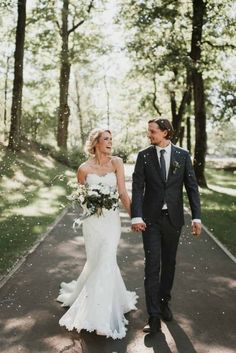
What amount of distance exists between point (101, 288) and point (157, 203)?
132 cm

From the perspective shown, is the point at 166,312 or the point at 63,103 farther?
the point at 63,103

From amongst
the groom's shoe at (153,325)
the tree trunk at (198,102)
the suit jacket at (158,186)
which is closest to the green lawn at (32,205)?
the suit jacket at (158,186)

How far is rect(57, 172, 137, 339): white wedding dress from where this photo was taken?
6031mm

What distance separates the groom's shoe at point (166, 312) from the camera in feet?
21.5

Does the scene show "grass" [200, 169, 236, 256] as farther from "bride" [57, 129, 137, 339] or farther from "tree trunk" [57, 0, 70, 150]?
"tree trunk" [57, 0, 70, 150]

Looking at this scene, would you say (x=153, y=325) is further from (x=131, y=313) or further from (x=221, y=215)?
(x=221, y=215)

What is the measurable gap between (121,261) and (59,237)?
275 centimetres

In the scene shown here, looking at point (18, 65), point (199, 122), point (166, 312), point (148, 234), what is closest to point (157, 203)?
point (148, 234)

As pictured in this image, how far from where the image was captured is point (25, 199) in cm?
1814

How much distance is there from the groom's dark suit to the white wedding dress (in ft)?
1.54

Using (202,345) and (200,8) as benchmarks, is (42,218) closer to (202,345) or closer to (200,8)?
(202,345)

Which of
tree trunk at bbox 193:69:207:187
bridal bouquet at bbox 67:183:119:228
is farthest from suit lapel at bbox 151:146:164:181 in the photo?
tree trunk at bbox 193:69:207:187

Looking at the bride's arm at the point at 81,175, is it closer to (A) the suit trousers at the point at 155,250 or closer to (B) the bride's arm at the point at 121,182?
(B) the bride's arm at the point at 121,182

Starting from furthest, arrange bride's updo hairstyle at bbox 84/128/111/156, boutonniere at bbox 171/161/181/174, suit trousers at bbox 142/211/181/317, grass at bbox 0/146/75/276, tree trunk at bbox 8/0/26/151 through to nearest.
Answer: tree trunk at bbox 8/0/26/151
grass at bbox 0/146/75/276
bride's updo hairstyle at bbox 84/128/111/156
boutonniere at bbox 171/161/181/174
suit trousers at bbox 142/211/181/317
